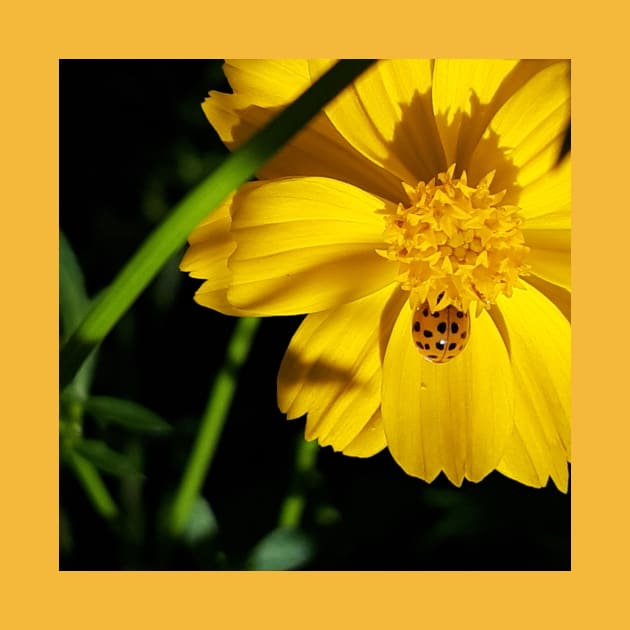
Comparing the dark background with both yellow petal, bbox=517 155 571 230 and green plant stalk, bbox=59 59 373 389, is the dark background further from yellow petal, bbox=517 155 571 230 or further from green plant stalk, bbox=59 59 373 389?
green plant stalk, bbox=59 59 373 389

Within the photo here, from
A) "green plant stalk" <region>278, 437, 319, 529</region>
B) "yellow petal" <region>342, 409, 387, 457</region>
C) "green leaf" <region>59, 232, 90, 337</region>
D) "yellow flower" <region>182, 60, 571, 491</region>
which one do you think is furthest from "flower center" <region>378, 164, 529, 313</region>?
"green leaf" <region>59, 232, 90, 337</region>

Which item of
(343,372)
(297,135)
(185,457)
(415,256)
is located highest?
(297,135)

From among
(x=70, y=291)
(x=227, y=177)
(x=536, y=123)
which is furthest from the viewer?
(x=70, y=291)

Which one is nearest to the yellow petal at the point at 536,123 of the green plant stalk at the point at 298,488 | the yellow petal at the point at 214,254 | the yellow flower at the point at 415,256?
the yellow flower at the point at 415,256

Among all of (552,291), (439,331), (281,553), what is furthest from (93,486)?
(552,291)

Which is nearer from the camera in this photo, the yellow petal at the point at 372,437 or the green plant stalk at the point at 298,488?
the yellow petal at the point at 372,437

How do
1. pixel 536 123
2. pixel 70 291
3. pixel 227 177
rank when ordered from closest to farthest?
1. pixel 227 177
2. pixel 536 123
3. pixel 70 291

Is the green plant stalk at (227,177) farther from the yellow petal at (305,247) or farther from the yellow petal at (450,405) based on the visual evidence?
the yellow petal at (450,405)

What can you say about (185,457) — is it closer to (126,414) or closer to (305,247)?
(126,414)
